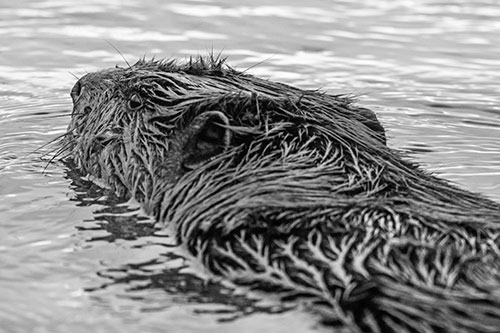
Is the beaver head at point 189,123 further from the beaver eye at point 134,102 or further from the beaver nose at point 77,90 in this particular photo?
the beaver nose at point 77,90

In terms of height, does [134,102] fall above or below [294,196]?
above

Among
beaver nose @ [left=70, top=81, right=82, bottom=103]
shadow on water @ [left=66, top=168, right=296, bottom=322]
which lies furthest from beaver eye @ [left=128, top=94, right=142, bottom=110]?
beaver nose @ [left=70, top=81, right=82, bottom=103]

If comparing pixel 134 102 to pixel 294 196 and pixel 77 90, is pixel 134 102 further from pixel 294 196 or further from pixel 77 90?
pixel 294 196

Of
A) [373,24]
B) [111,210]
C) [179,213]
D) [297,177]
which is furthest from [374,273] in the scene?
[373,24]

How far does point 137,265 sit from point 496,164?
2.50 m

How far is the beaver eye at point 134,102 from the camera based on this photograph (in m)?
4.80

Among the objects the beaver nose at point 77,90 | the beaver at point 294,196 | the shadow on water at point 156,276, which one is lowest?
the shadow on water at point 156,276

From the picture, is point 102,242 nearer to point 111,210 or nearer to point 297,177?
point 111,210

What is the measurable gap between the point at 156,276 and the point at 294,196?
2.04 ft

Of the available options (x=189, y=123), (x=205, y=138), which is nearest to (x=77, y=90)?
(x=189, y=123)

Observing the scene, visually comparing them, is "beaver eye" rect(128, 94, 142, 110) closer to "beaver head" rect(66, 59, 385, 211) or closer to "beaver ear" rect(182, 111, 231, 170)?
"beaver head" rect(66, 59, 385, 211)

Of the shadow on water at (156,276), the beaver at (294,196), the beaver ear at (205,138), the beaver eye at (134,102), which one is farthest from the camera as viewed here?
the beaver eye at (134,102)

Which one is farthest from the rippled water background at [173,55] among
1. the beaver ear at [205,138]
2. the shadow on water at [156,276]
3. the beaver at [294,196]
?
the beaver ear at [205,138]

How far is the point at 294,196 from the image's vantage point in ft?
13.3
